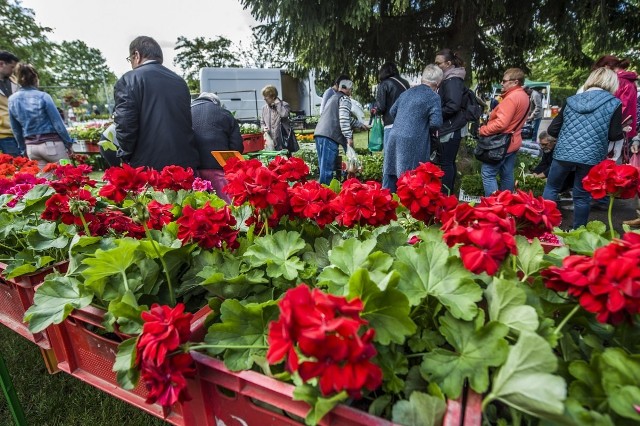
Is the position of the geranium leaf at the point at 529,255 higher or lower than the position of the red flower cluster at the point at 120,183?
lower

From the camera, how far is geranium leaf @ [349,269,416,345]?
69 centimetres

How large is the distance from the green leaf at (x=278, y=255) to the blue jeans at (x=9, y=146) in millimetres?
4987

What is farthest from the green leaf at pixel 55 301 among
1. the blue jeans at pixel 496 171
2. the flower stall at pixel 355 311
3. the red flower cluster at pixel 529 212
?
the blue jeans at pixel 496 171

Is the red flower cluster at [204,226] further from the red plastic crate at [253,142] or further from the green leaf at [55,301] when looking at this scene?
the red plastic crate at [253,142]

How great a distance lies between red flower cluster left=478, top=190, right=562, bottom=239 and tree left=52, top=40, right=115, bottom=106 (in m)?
68.9

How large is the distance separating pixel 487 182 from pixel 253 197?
3.73 metres

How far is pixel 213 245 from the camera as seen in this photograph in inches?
41.1

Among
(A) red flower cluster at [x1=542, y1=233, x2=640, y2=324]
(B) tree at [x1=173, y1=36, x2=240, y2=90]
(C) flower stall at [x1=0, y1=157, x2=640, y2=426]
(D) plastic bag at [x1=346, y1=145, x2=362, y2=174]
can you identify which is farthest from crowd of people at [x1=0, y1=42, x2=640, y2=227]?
(B) tree at [x1=173, y1=36, x2=240, y2=90]

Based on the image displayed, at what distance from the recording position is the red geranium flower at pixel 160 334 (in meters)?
0.71

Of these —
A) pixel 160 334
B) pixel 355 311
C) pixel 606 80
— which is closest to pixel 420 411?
pixel 355 311

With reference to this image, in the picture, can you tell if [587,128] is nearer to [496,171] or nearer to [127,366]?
[496,171]

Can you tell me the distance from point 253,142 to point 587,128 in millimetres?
4533

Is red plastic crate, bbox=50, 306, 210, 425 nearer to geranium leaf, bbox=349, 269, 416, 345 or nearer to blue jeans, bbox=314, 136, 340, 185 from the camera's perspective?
geranium leaf, bbox=349, 269, 416, 345

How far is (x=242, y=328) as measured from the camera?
831 mm
